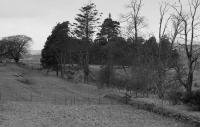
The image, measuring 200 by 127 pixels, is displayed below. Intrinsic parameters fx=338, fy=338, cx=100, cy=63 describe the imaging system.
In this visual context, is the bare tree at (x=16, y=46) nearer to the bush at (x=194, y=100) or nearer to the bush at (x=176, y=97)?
the bush at (x=176, y=97)

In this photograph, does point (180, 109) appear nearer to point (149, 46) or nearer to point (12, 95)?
point (12, 95)

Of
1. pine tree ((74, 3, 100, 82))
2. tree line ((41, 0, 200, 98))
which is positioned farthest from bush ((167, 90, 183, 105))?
pine tree ((74, 3, 100, 82))

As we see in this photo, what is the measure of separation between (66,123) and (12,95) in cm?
1632

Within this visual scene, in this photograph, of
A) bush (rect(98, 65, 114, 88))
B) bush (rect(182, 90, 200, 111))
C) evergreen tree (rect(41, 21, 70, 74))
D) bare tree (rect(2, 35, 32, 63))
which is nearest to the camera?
bush (rect(182, 90, 200, 111))

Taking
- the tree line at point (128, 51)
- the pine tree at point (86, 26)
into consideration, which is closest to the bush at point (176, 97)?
the tree line at point (128, 51)

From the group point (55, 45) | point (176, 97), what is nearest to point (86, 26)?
point (55, 45)

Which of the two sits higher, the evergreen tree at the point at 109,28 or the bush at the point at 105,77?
the evergreen tree at the point at 109,28

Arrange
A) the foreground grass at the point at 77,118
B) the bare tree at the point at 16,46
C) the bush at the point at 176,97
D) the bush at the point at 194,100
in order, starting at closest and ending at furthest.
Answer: the foreground grass at the point at 77,118 < the bush at the point at 194,100 < the bush at the point at 176,97 < the bare tree at the point at 16,46

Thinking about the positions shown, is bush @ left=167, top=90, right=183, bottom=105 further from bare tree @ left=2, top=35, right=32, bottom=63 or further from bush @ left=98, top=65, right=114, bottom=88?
bare tree @ left=2, top=35, right=32, bottom=63

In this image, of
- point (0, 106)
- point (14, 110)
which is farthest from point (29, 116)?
point (0, 106)

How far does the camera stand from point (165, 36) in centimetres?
3475

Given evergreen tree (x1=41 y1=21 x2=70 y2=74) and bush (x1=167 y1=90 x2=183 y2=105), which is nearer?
bush (x1=167 y1=90 x2=183 y2=105)

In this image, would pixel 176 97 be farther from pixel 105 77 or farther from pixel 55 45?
pixel 55 45

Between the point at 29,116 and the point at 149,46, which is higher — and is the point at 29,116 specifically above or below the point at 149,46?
below
